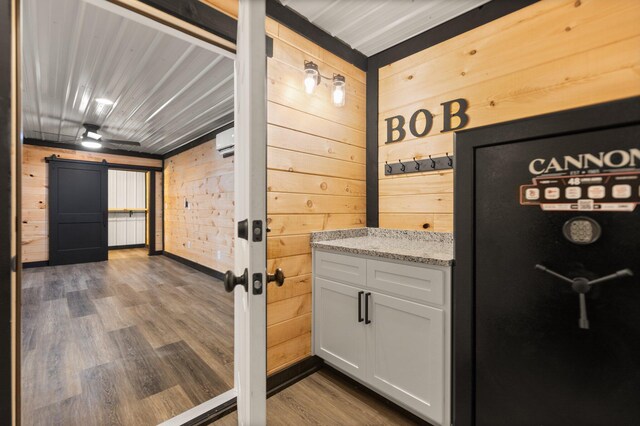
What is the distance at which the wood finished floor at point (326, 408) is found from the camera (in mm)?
1611

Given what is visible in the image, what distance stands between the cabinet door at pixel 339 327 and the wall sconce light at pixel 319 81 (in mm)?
1352

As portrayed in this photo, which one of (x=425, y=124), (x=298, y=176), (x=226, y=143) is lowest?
(x=298, y=176)

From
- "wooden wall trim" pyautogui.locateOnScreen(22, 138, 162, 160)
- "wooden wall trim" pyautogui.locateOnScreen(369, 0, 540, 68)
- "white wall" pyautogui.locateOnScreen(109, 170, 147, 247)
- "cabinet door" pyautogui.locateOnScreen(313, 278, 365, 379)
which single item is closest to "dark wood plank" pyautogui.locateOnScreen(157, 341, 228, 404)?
"cabinet door" pyautogui.locateOnScreen(313, 278, 365, 379)

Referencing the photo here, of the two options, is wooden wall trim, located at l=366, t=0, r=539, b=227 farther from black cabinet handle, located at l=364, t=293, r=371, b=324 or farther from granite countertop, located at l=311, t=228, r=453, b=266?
black cabinet handle, located at l=364, t=293, r=371, b=324

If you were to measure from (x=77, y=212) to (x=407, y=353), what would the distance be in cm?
719

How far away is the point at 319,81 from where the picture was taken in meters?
2.11

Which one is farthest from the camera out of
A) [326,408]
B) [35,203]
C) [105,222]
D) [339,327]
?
[105,222]

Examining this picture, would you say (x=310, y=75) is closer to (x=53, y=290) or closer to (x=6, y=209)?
(x=6, y=209)

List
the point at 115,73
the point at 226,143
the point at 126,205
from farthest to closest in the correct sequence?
1. the point at 126,205
2. the point at 226,143
3. the point at 115,73

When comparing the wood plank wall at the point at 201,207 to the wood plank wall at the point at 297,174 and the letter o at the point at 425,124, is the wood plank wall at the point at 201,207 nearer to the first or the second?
the wood plank wall at the point at 297,174

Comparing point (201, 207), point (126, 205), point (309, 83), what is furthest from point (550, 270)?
point (126, 205)

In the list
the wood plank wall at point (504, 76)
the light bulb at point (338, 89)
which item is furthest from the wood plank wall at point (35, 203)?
the wood plank wall at point (504, 76)

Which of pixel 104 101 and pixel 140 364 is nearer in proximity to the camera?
pixel 140 364

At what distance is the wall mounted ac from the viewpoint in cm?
413
